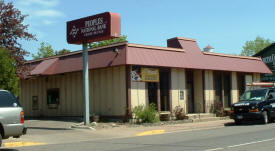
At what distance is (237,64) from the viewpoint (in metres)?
28.4

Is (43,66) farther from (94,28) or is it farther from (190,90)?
(190,90)

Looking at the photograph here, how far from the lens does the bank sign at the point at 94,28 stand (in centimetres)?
1867

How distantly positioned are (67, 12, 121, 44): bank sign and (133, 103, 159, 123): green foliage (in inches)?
184

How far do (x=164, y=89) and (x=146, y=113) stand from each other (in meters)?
3.36

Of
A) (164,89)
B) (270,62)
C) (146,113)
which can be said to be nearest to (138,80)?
(146,113)

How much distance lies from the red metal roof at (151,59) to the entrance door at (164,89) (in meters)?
1.00

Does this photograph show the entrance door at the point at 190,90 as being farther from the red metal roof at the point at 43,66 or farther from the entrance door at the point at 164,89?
the red metal roof at the point at 43,66

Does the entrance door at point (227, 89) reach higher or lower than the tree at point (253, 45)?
lower

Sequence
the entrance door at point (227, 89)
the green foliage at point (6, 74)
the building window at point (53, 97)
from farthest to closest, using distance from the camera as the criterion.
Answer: the entrance door at point (227, 89) → the building window at point (53, 97) → the green foliage at point (6, 74)

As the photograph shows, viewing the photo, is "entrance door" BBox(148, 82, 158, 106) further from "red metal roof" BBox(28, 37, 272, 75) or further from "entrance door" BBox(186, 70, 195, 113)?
"entrance door" BBox(186, 70, 195, 113)

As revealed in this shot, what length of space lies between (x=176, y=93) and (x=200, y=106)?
314cm

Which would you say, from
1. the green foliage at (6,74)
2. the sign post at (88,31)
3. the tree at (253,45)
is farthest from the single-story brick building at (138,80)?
the tree at (253,45)

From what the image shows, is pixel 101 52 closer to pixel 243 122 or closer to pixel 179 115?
pixel 179 115

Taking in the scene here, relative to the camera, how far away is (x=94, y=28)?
1923cm
